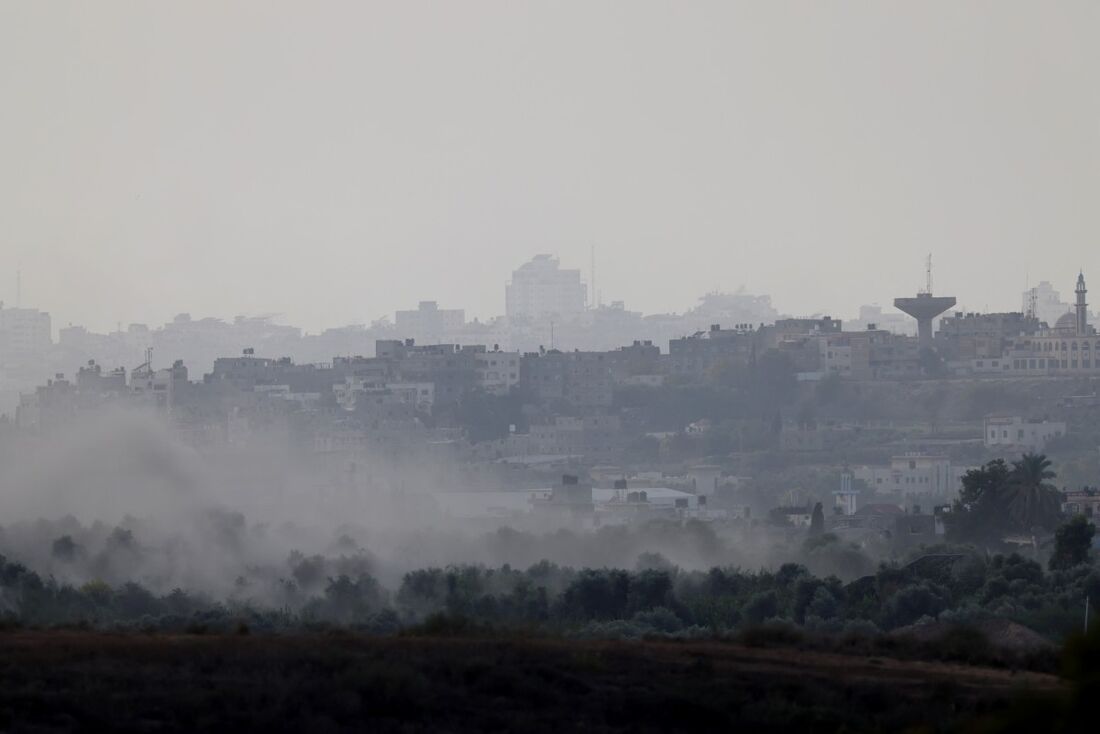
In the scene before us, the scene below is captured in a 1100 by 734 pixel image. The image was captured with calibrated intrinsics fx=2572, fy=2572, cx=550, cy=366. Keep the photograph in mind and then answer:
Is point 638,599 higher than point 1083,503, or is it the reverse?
point 1083,503

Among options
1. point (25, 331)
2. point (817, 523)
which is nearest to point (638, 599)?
point (817, 523)

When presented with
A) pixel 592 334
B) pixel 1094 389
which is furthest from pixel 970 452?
pixel 592 334

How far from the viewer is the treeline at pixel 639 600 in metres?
35.1

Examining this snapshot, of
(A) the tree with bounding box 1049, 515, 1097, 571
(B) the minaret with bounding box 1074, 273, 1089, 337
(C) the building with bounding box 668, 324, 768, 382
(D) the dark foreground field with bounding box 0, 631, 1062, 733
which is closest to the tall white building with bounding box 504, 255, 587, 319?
(C) the building with bounding box 668, 324, 768, 382

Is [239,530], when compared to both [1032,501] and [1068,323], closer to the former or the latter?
[1032,501]

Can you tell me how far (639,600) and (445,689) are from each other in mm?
17560

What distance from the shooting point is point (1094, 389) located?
109m

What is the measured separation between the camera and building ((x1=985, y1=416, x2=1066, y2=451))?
315 ft

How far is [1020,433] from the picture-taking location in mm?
97188

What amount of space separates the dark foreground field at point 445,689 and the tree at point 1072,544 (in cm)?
2383

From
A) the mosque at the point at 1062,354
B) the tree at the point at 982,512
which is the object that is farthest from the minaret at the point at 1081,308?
the tree at the point at 982,512

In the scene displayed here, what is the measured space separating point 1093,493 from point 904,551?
11.1 meters

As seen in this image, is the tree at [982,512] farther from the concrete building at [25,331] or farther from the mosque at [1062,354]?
the concrete building at [25,331]

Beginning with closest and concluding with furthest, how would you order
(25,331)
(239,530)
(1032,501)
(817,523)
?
1. (239,530)
2. (1032,501)
3. (817,523)
4. (25,331)
